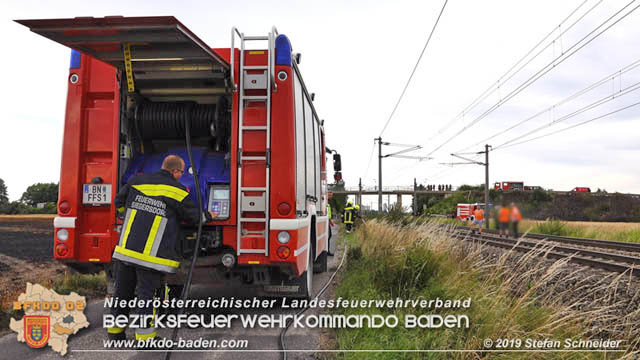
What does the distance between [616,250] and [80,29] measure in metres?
15.3

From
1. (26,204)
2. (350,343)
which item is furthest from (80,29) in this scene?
(26,204)

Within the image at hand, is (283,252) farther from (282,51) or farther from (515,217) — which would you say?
(515,217)

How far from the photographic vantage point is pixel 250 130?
205 inches

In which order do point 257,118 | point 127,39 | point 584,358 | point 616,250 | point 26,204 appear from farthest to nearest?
1. point 26,204
2. point 616,250
3. point 257,118
4. point 127,39
5. point 584,358

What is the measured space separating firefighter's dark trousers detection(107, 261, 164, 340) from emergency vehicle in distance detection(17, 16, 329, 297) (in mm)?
684

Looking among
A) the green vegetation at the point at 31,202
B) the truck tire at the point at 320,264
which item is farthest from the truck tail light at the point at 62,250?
the green vegetation at the point at 31,202

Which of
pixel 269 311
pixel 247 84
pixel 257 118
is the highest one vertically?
pixel 247 84

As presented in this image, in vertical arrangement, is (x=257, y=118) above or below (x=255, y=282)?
above

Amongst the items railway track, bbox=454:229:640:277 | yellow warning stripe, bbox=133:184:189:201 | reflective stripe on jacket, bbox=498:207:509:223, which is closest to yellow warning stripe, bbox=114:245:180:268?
yellow warning stripe, bbox=133:184:189:201

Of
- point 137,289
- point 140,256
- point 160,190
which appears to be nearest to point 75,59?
point 160,190

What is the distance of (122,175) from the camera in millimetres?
5320

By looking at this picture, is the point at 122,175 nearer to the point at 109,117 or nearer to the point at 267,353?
the point at 109,117

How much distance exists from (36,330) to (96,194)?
155cm

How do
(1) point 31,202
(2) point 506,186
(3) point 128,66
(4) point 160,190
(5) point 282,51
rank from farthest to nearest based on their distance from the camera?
(1) point 31,202 → (5) point 282,51 → (3) point 128,66 → (4) point 160,190 → (2) point 506,186
